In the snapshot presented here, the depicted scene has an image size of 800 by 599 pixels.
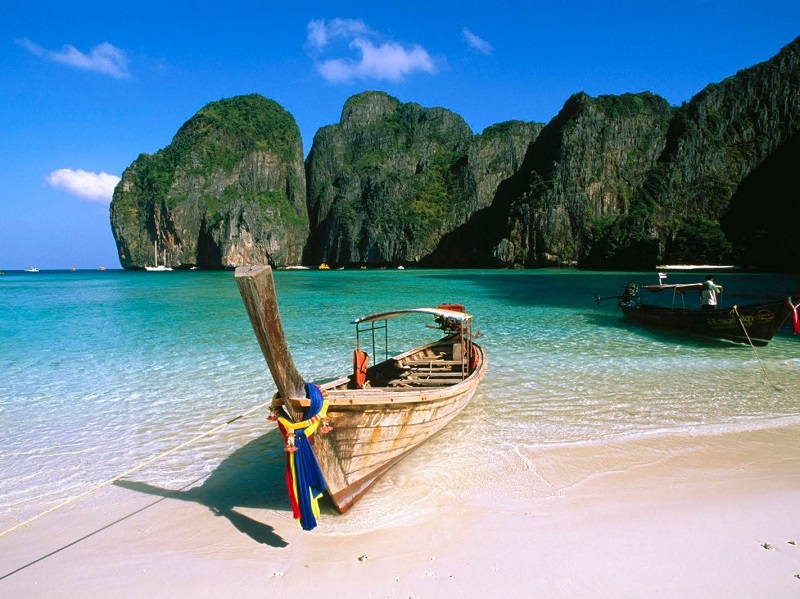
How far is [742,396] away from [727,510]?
570cm

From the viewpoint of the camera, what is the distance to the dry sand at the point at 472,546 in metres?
3.79

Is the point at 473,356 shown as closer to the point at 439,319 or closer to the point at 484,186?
the point at 439,319

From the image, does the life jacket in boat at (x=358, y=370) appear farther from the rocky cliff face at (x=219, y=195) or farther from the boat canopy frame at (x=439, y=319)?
the rocky cliff face at (x=219, y=195)

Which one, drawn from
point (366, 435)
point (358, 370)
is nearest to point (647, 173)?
point (358, 370)

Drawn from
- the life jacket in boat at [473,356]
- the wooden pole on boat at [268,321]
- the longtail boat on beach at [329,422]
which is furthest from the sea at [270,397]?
the wooden pole on boat at [268,321]

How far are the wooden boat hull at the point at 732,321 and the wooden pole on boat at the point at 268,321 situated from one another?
1349cm

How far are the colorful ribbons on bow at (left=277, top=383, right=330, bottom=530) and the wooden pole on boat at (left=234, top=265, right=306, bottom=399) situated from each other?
20cm

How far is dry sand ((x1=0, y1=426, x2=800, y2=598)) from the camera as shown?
12.4ft

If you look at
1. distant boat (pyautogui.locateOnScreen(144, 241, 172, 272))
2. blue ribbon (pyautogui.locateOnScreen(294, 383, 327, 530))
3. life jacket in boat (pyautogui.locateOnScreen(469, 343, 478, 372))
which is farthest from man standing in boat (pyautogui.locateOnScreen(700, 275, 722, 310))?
distant boat (pyautogui.locateOnScreen(144, 241, 172, 272))

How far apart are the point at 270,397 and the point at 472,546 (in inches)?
269

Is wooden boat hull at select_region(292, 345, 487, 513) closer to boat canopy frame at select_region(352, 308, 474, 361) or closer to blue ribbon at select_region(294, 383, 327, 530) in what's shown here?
blue ribbon at select_region(294, 383, 327, 530)

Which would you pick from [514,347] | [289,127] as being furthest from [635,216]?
[289,127]

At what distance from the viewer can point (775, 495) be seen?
514 centimetres

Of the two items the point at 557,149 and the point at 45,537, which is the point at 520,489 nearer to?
the point at 45,537
